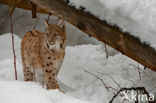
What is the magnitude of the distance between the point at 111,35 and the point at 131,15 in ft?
1.14

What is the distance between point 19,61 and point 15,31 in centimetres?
183

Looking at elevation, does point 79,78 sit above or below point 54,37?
below

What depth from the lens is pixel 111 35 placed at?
115 inches

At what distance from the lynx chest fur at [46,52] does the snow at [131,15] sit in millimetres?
730

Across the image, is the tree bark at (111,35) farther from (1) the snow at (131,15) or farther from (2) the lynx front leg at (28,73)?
(2) the lynx front leg at (28,73)

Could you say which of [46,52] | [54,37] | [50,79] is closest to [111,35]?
[54,37]

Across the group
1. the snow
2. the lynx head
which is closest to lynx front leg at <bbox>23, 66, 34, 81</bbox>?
the lynx head

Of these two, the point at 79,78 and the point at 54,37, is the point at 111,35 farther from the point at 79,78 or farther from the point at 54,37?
the point at 79,78

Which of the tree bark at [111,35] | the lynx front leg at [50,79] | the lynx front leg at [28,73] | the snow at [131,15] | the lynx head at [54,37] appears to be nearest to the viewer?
the snow at [131,15]

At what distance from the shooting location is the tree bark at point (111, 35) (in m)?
2.72

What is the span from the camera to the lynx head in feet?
11.4

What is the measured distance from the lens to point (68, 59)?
5234 mm

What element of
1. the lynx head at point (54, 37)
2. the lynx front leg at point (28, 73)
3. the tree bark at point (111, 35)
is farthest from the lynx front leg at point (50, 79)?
the tree bark at point (111, 35)

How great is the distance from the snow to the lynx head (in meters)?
0.68
